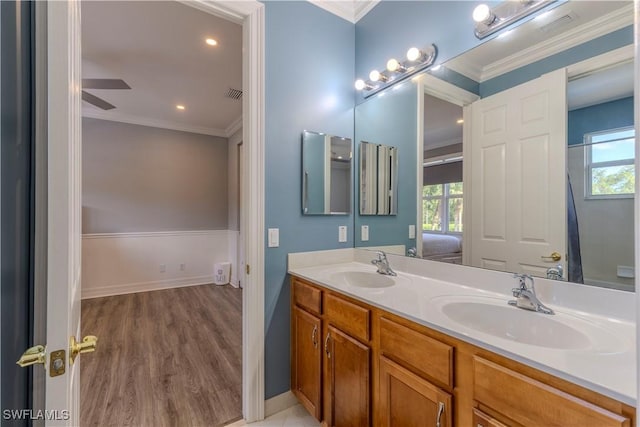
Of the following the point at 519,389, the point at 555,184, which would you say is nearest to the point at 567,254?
the point at 555,184

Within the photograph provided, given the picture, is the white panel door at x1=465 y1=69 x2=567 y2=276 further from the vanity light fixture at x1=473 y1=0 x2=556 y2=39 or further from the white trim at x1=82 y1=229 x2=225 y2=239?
the white trim at x1=82 y1=229 x2=225 y2=239

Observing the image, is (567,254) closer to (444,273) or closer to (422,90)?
(444,273)

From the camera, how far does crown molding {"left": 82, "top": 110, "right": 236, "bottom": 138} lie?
13.0ft

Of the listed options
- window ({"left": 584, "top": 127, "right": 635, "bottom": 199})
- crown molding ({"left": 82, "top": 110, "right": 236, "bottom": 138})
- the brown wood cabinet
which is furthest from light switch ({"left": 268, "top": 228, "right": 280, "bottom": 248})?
crown molding ({"left": 82, "top": 110, "right": 236, "bottom": 138})

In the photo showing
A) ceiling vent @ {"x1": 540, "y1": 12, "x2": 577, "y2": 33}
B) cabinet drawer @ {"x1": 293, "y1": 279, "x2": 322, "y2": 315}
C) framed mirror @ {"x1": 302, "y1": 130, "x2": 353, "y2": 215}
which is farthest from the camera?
framed mirror @ {"x1": 302, "y1": 130, "x2": 353, "y2": 215}

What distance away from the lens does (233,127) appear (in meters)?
4.59

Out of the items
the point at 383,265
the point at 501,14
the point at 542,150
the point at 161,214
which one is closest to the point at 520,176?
the point at 542,150

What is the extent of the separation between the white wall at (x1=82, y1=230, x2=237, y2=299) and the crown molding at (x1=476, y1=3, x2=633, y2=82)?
4253 millimetres

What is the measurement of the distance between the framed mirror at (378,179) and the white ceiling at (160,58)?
154 cm

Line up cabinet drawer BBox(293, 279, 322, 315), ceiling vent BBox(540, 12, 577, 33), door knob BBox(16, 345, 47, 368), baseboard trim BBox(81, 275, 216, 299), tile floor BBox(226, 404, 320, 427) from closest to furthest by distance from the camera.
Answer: door knob BBox(16, 345, 47, 368)
ceiling vent BBox(540, 12, 577, 33)
cabinet drawer BBox(293, 279, 322, 315)
tile floor BBox(226, 404, 320, 427)
baseboard trim BBox(81, 275, 216, 299)

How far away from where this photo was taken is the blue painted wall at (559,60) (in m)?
1.01

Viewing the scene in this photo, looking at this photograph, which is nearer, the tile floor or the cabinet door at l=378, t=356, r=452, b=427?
the cabinet door at l=378, t=356, r=452, b=427

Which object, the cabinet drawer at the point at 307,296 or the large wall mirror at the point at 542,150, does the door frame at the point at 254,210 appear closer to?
the cabinet drawer at the point at 307,296

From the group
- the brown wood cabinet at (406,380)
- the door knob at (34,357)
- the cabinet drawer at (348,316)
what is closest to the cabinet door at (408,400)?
the brown wood cabinet at (406,380)
